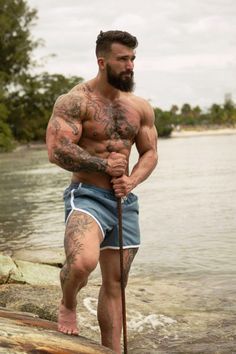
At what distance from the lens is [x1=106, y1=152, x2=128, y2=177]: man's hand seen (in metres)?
5.00

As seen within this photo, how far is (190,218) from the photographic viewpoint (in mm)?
17000

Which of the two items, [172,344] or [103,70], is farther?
[172,344]

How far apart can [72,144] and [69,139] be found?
0.04 meters

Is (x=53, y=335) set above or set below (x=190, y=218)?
above

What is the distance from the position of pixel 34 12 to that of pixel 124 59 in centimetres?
6397

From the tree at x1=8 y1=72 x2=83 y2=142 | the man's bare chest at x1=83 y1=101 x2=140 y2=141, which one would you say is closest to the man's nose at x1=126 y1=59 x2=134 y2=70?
the man's bare chest at x1=83 y1=101 x2=140 y2=141

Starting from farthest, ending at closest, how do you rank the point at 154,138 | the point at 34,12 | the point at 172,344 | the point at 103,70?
the point at 34,12 < the point at 172,344 < the point at 154,138 < the point at 103,70

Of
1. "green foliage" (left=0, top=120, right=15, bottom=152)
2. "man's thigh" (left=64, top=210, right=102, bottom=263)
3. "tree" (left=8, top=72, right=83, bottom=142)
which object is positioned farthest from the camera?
"tree" (left=8, top=72, right=83, bottom=142)

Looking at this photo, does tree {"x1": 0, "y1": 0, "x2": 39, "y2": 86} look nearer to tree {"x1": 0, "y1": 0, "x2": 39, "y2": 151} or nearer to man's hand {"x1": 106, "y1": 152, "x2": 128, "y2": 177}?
tree {"x1": 0, "y1": 0, "x2": 39, "y2": 151}

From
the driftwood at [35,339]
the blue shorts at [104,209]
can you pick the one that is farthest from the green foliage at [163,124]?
the driftwood at [35,339]

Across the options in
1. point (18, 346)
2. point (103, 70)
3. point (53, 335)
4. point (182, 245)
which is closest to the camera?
point (18, 346)

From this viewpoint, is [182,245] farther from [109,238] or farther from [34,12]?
[34,12]

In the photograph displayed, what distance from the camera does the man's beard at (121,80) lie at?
195 inches

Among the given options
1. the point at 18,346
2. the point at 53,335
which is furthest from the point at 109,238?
the point at 18,346
